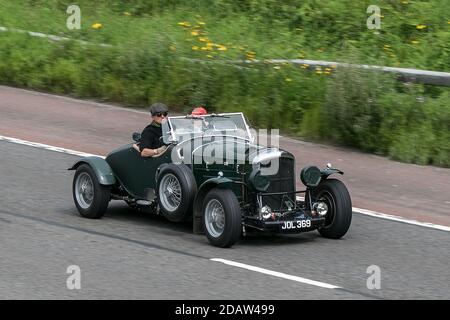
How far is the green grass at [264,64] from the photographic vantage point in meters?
15.9

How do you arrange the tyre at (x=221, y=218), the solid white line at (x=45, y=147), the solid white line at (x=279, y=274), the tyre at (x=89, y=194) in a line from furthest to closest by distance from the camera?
the solid white line at (x=45, y=147), the tyre at (x=89, y=194), the tyre at (x=221, y=218), the solid white line at (x=279, y=274)

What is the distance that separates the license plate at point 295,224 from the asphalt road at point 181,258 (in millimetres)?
259

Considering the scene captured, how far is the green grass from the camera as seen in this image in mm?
15922

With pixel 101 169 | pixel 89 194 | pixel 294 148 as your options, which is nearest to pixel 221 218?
pixel 101 169

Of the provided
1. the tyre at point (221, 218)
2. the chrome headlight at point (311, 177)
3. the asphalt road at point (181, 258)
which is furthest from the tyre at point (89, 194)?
the chrome headlight at point (311, 177)

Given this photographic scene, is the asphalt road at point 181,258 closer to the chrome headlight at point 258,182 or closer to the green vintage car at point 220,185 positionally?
the green vintage car at point 220,185

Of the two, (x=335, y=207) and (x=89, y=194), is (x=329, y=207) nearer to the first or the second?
(x=335, y=207)

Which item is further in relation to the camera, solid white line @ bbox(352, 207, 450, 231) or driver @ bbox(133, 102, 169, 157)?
solid white line @ bbox(352, 207, 450, 231)

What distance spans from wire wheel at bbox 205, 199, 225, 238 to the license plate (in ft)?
2.10

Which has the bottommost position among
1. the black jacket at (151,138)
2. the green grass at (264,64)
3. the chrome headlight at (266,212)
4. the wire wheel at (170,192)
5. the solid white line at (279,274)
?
the solid white line at (279,274)

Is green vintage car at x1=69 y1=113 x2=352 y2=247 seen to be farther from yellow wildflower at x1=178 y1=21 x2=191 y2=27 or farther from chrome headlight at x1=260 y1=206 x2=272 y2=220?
yellow wildflower at x1=178 y1=21 x2=191 y2=27

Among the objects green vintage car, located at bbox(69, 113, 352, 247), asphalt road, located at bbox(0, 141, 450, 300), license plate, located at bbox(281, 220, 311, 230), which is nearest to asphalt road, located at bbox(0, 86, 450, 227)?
asphalt road, located at bbox(0, 141, 450, 300)

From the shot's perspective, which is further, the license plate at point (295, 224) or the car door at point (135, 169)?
the car door at point (135, 169)

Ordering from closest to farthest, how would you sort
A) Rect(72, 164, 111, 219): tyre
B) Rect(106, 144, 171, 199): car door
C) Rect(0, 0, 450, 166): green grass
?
Rect(106, 144, 171, 199): car door
Rect(72, 164, 111, 219): tyre
Rect(0, 0, 450, 166): green grass
